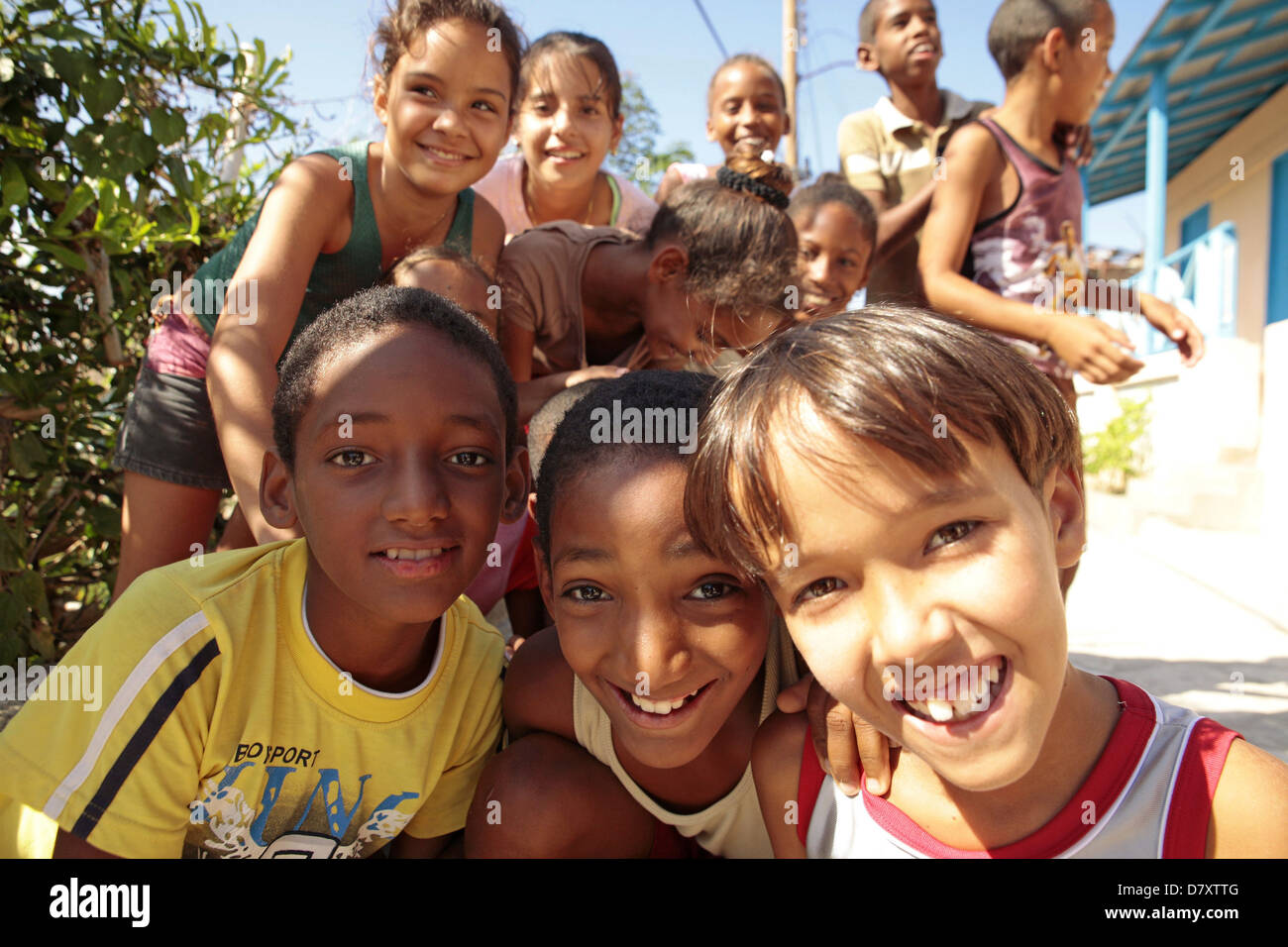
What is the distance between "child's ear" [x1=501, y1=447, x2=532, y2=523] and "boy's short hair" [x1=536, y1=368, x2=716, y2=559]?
6cm

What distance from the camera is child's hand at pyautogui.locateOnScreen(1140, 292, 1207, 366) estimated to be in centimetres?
245

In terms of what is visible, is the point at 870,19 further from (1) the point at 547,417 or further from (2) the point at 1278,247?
(2) the point at 1278,247

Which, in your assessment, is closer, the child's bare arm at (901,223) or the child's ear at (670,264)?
the child's ear at (670,264)

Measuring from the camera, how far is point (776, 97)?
11.7 ft

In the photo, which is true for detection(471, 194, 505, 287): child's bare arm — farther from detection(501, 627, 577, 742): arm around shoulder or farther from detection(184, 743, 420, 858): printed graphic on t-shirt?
detection(184, 743, 420, 858): printed graphic on t-shirt

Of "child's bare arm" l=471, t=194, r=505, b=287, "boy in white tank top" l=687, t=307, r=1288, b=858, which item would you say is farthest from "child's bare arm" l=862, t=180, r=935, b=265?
"boy in white tank top" l=687, t=307, r=1288, b=858

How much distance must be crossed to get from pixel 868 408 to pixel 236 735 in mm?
1140

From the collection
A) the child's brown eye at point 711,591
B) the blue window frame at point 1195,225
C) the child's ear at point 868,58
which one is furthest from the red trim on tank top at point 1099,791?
the blue window frame at point 1195,225

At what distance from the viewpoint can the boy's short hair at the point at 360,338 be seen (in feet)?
5.25

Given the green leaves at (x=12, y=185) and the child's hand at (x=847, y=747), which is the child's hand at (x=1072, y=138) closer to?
the child's hand at (x=847, y=747)

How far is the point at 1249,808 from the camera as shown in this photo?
119 centimetres

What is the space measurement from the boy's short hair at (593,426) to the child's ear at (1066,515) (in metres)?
0.57

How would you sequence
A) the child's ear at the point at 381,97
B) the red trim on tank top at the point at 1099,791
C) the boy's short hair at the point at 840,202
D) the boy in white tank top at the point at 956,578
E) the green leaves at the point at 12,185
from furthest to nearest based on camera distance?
the boy's short hair at the point at 840,202
the child's ear at the point at 381,97
the green leaves at the point at 12,185
the red trim on tank top at the point at 1099,791
the boy in white tank top at the point at 956,578
